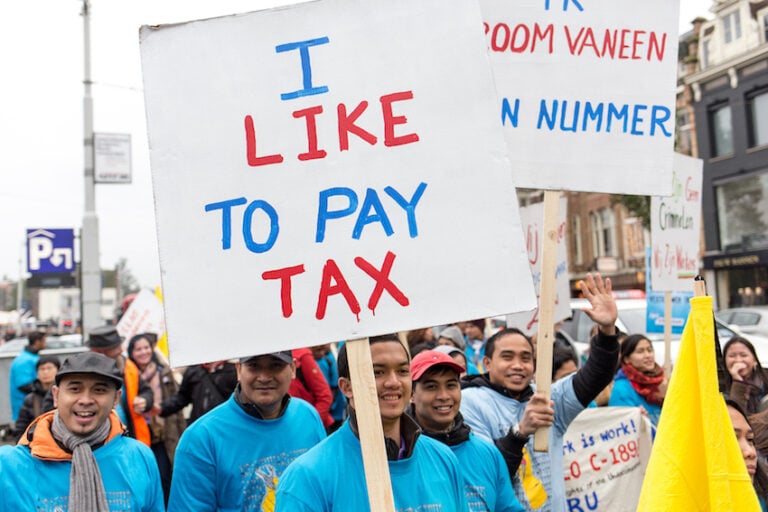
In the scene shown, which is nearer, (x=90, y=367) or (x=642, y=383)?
(x=90, y=367)

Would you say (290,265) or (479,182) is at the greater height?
(479,182)

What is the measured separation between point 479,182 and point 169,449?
498cm

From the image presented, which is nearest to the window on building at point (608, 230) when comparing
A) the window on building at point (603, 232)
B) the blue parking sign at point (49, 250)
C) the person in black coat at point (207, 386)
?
the window on building at point (603, 232)

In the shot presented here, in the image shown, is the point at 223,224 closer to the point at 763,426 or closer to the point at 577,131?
the point at 577,131

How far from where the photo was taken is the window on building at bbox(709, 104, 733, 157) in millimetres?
28672

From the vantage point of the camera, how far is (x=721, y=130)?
29.1 metres

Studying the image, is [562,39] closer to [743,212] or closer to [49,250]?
[49,250]

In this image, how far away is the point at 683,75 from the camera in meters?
31.0

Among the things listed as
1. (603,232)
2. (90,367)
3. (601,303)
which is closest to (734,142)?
(603,232)

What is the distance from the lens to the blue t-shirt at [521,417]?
11.8 feet

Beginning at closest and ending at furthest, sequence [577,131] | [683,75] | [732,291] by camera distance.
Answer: [577,131] < [732,291] < [683,75]

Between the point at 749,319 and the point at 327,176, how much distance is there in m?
13.5

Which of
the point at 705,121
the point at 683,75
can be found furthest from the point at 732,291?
the point at 683,75

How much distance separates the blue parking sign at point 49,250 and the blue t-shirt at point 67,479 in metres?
12.9
